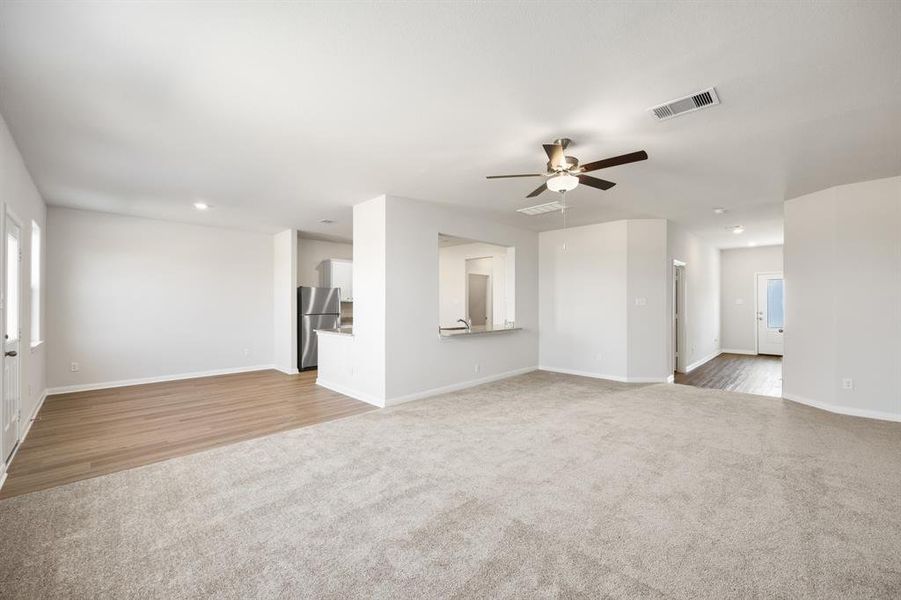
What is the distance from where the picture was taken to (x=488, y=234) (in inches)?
245

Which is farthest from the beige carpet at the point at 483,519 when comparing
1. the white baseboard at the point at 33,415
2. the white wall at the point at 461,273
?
the white wall at the point at 461,273

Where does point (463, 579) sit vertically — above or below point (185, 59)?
below

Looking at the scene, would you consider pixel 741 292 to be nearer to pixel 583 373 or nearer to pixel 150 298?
pixel 583 373

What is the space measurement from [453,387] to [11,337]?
4.55 meters

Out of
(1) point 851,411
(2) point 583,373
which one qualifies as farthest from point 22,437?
(1) point 851,411

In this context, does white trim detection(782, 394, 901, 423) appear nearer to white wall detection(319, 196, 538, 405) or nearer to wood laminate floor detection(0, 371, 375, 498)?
white wall detection(319, 196, 538, 405)

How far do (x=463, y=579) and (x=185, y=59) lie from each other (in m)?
2.99

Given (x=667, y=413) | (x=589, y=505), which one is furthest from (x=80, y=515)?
(x=667, y=413)

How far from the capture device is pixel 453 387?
5559mm

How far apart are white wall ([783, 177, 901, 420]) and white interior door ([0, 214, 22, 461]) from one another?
7.91 metres

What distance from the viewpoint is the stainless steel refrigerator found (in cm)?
721

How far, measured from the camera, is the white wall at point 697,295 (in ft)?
20.9

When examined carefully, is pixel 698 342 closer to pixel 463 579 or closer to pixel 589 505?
pixel 589 505

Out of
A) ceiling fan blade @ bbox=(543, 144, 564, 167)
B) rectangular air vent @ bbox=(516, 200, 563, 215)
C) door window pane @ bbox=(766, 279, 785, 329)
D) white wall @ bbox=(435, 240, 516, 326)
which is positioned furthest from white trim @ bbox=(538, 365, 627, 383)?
door window pane @ bbox=(766, 279, 785, 329)
